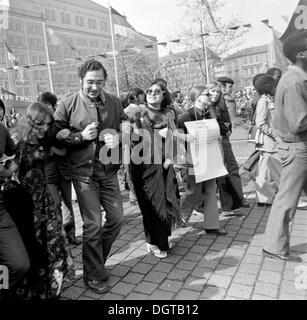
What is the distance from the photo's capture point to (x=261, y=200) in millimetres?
5164

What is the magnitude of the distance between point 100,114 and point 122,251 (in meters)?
1.68

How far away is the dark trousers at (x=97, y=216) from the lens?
3066 millimetres

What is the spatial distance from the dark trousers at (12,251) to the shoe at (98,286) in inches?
26.8

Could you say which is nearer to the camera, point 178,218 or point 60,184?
point 178,218

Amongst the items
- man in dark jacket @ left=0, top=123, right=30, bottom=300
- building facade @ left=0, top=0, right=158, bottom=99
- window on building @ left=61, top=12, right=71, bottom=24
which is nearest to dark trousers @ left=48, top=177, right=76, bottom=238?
man in dark jacket @ left=0, top=123, right=30, bottom=300

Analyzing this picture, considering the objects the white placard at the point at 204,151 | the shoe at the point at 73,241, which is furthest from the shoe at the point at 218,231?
the shoe at the point at 73,241

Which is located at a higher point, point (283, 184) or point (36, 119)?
point (36, 119)

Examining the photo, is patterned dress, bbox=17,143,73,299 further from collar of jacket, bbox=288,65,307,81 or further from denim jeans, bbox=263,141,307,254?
collar of jacket, bbox=288,65,307,81

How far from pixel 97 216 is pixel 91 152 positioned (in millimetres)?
549

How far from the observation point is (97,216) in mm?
3070

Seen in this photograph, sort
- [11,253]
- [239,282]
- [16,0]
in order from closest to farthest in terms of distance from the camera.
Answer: [11,253], [239,282], [16,0]

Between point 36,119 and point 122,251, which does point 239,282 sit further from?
point 36,119

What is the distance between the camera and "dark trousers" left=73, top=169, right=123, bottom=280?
307 centimetres

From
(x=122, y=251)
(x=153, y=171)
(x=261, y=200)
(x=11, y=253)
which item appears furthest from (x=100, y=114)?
(x=261, y=200)
